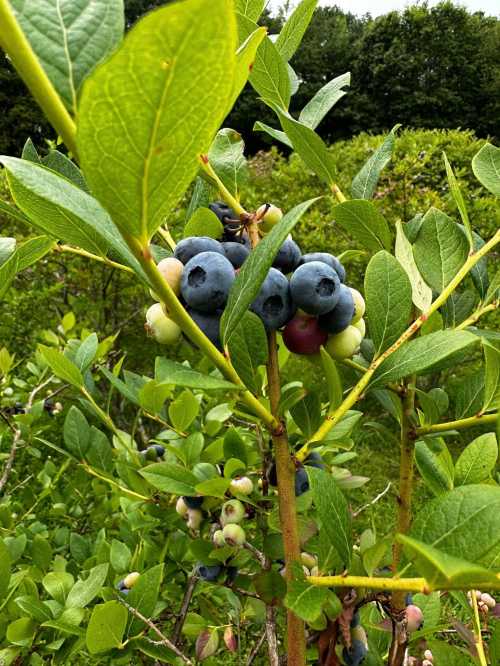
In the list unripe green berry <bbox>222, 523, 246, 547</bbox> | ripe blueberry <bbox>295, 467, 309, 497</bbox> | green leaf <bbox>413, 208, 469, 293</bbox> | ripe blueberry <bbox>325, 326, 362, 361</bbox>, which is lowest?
unripe green berry <bbox>222, 523, 246, 547</bbox>

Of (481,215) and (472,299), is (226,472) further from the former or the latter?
(481,215)

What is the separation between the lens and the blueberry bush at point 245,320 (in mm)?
250

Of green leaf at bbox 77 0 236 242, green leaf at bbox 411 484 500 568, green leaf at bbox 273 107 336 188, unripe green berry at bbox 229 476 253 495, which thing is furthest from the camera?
unripe green berry at bbox 229 476 253 495

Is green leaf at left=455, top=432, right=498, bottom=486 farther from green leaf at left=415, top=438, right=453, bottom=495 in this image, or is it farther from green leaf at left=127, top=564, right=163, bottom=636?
green leaf at left=127, top=564, right=163, bottom=636

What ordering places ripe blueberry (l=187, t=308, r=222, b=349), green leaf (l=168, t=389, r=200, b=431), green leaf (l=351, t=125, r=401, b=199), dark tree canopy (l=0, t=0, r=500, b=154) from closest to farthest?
ripe blueberry (l=187, t=308, r=222, b=349) → green leaf (l=351, t=125, r=401, b=199) → green leaf (l=168, t=389, r=200, b=431) → dark tree canopy (l=0, t=0, r=500, b=154)

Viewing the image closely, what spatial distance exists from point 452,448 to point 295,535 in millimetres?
3861

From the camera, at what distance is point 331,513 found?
48 cm

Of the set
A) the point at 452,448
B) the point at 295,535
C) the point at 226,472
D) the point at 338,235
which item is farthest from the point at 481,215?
the point at 295,535

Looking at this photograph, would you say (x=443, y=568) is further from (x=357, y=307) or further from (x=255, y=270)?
(x=357, y=307)

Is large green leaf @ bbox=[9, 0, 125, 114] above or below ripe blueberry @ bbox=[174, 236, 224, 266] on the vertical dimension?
above

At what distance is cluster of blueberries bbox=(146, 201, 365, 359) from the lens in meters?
0.45

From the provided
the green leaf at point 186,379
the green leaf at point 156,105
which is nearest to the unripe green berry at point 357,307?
the green leaf at point 186,379

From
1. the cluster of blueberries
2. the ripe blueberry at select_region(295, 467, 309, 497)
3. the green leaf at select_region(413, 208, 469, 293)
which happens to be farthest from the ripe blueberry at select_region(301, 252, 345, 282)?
the ripe blueberry at select_region(295, 467, 309, 497)

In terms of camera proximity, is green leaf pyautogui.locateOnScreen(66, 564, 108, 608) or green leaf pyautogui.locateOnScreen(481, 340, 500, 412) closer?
green leaf pyautogui.locateOnScreen(481, 340, 500, 412)
